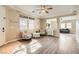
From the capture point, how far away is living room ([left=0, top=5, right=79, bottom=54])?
2.93m

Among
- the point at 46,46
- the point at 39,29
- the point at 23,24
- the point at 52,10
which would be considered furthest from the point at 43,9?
the point at 46,46

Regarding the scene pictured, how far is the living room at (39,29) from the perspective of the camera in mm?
2930

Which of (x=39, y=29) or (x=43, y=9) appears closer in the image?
(x=43, y=9)

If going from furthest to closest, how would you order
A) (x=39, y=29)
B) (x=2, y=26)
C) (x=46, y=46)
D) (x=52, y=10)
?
(x=39, y=29)
(x=46, y=46)
(x=52, y=10)
(x=2, y=26)

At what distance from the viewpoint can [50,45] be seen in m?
3.19

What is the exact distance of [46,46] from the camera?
318 centimetres

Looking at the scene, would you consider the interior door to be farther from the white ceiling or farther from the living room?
the white ceiling

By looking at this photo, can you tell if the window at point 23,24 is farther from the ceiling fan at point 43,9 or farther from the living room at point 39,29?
the ceiling fan at point 43,9

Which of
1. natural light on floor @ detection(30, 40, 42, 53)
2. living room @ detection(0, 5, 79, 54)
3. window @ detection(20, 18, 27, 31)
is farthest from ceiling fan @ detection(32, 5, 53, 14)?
natural light on floor @ detection(30, 40, 42, 53)

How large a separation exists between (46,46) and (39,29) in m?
0.66

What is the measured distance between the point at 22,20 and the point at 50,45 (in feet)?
4.34

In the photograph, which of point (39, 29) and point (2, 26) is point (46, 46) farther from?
point (2, 26)
